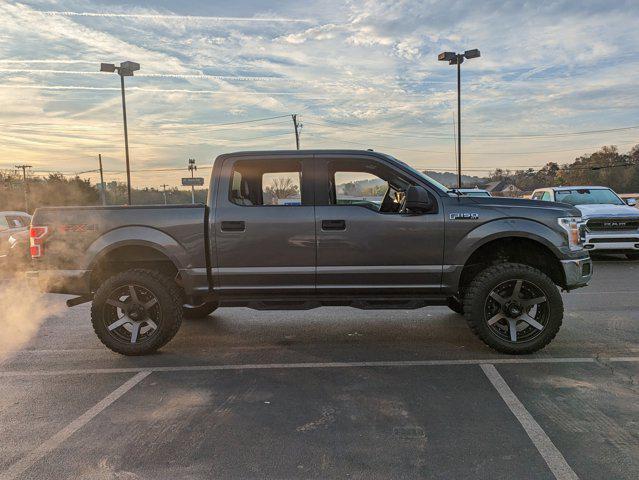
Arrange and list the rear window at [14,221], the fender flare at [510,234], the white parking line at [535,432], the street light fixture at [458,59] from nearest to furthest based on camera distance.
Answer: the white parking line at [535,432]
the fender flare at [510,234]
the rear window at [14,221]
the street light fixture at [458,59]

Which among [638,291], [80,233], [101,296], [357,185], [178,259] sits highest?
[357,185]

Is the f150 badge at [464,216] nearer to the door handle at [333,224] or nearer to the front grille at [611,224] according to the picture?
the door handle at [333,224]

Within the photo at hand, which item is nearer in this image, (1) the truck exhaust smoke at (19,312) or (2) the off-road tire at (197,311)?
(1) the truck exhaust smoke at (19,312)

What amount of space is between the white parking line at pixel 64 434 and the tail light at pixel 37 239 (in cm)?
174

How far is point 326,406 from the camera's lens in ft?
12.2

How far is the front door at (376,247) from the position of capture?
4828 millimetres

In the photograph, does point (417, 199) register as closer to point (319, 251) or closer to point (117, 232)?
point (319, 251)

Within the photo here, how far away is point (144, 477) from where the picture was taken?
9.14 feet

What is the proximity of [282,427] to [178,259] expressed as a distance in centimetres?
227

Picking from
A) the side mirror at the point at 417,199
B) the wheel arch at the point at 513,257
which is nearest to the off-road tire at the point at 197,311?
the side mirror at the point at 417,199

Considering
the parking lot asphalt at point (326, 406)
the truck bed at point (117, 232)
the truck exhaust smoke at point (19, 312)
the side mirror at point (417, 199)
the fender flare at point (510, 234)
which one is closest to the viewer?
the parking lot asphalt at point (326, 406)

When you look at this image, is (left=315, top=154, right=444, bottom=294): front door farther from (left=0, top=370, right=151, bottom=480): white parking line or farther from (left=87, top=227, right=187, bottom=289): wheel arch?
(left=0, top=370, right=151, bottom=480): white parking line

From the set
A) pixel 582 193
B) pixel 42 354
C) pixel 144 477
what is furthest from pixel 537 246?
pixel 582 193

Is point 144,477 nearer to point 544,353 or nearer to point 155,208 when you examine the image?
point 155,208
